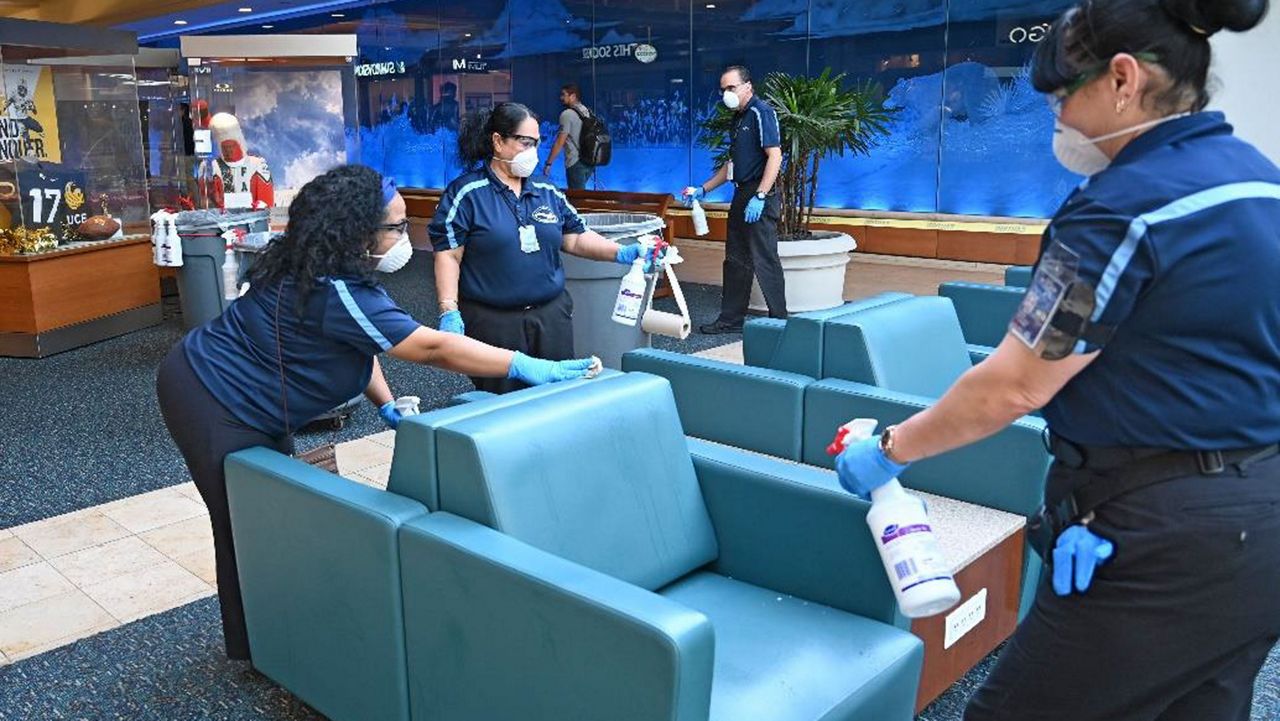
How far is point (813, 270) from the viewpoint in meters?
6.91

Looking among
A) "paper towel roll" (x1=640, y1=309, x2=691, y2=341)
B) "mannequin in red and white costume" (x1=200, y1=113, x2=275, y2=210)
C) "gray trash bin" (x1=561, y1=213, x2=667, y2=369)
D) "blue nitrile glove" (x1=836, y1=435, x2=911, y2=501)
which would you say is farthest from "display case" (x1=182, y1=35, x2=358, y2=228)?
"blue nitrile glove" (x1=836, y1=435, x2=911, y2=501)

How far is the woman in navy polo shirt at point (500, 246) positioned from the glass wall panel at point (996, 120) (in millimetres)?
4881

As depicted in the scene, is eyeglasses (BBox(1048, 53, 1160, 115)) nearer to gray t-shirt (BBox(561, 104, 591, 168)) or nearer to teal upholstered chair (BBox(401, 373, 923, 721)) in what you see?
teal upholstered chair (BBox(401, 373, 923, 721))

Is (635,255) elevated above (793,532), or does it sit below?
above

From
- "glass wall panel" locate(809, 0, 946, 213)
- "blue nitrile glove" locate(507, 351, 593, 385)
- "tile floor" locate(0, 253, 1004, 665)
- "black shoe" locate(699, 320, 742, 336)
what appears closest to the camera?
"blue nitrile glove" locate(507, 351, 593, 385)

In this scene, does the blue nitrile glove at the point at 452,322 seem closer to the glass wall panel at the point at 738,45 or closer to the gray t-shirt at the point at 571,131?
the glass wall panel at the point at 738,45

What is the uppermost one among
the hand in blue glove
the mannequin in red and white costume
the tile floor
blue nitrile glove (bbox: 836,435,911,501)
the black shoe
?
the mannequin in red and white costume

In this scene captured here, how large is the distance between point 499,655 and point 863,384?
1.52 m

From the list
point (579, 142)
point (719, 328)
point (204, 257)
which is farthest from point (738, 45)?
point (204, 257)

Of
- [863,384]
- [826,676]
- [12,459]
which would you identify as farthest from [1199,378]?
[12,459]

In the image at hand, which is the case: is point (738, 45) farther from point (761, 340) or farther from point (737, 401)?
point (737, 401)

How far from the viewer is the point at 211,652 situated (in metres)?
2.64

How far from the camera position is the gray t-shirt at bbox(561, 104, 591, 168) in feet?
31.6

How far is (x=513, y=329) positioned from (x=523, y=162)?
0.54 metres
